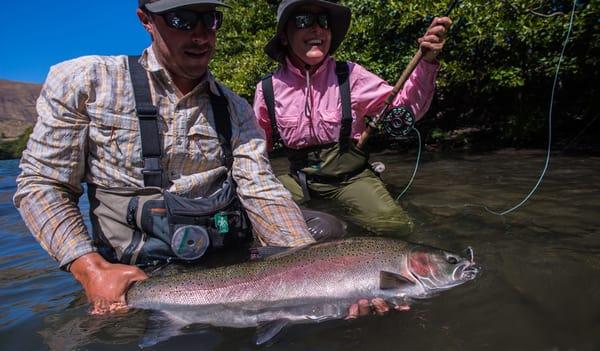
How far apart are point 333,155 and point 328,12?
1522 mm

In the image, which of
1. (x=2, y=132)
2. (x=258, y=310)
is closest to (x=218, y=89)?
(x=258, y=310)

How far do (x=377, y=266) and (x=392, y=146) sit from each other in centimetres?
1130

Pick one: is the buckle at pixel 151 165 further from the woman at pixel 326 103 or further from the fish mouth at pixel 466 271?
the fish mouth at pixel 466 271

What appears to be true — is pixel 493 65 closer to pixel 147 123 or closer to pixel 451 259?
pixel 451 259

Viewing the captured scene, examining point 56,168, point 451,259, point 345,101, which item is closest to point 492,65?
point 345,101

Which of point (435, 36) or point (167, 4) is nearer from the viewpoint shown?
point (167, 4)

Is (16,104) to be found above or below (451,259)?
above

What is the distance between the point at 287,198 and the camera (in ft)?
10.8

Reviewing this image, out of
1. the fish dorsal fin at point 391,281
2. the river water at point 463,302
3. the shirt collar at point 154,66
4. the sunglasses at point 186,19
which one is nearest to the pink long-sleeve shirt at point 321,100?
the river water at point 463,302

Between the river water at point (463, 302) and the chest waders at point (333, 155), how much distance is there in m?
0.46

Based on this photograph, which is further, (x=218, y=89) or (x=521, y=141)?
(x=521, y=141)

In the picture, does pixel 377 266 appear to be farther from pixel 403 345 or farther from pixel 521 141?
pixel 521 141

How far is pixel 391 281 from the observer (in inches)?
104

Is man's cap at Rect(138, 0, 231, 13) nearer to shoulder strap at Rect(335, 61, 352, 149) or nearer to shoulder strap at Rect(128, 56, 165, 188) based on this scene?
shoulder strap at Rect(128, 56, 165, 188)
